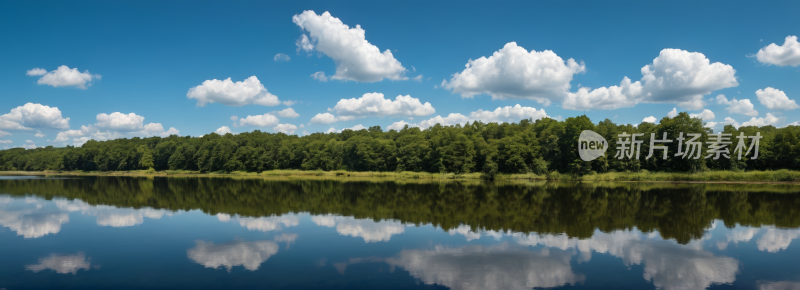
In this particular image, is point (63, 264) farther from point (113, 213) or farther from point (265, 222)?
point (113, 213)

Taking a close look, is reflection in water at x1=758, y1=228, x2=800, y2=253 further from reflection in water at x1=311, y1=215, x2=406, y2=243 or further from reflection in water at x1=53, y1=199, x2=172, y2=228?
Result: reflection in water at x1=53, y1=199, x2=172, y2=228

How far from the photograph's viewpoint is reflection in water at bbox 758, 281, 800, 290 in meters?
10.2

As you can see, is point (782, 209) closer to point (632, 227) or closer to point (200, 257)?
point (632, 227)

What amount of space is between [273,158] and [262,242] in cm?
9497

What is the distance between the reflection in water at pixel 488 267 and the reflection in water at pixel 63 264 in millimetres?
9763

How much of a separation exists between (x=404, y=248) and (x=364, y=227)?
4.99 metres

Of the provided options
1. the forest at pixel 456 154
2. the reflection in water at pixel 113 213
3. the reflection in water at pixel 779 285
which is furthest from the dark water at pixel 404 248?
the forest at pixel 456 154

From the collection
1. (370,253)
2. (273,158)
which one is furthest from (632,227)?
(273,158)

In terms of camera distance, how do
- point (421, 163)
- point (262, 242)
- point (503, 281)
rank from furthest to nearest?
point (421, 163) → point (262, 242) → point (503, 281)

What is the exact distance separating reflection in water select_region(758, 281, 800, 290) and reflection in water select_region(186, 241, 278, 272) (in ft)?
46.3

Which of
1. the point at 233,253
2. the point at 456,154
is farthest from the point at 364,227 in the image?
the point at 456,154

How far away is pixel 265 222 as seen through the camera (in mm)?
21047

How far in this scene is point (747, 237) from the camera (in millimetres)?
16781

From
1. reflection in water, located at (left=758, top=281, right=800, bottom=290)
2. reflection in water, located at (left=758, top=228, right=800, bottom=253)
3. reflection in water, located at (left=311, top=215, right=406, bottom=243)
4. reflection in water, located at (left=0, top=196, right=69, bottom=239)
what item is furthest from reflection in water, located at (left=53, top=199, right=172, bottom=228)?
reflection in water, located at (left=758, top=228, right=800, bottom=253)
